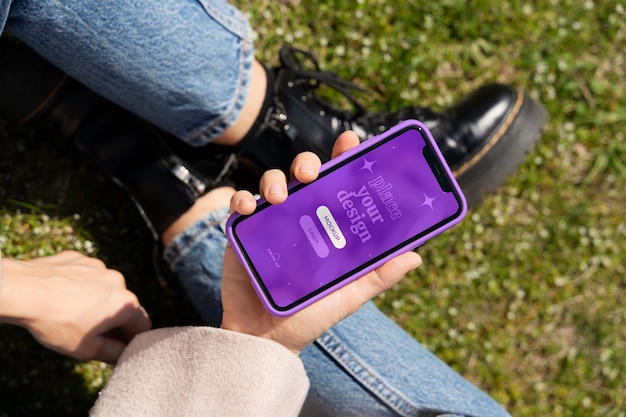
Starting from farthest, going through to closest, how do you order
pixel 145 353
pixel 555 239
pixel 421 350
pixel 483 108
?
pixel 555 239 < pixel 483 108 < pixel 421 350 < pixel 145 353

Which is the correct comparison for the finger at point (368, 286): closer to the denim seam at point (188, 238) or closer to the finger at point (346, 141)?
the finger at point (346, 141)

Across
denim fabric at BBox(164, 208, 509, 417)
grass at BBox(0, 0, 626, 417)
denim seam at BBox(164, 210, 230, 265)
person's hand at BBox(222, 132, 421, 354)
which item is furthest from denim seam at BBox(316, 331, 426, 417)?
grass at BBox(0, 0, 626, 417)

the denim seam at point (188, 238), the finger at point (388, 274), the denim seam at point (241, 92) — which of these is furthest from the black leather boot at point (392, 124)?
the finger at point (388, 274)

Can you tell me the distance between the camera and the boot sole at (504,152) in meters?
2.78

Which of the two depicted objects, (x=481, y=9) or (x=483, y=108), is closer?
(x=483, y=108)

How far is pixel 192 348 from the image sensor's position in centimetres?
173

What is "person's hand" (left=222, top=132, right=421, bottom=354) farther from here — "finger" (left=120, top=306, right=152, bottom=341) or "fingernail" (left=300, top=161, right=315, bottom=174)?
"finger" (left=120, top=306, right=152, bottom=341)

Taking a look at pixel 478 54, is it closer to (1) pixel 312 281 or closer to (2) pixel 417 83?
(2) pixel 417 83

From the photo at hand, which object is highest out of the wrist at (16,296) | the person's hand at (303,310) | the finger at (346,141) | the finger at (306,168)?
the finger at (346,141)

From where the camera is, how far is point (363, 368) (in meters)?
2.11

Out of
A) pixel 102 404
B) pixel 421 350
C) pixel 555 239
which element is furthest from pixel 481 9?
pixel 102 404

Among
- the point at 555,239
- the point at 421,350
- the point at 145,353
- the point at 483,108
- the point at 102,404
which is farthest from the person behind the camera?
the point at 555,239

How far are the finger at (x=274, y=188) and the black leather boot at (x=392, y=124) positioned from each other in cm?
71

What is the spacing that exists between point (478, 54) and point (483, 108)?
0.44m
